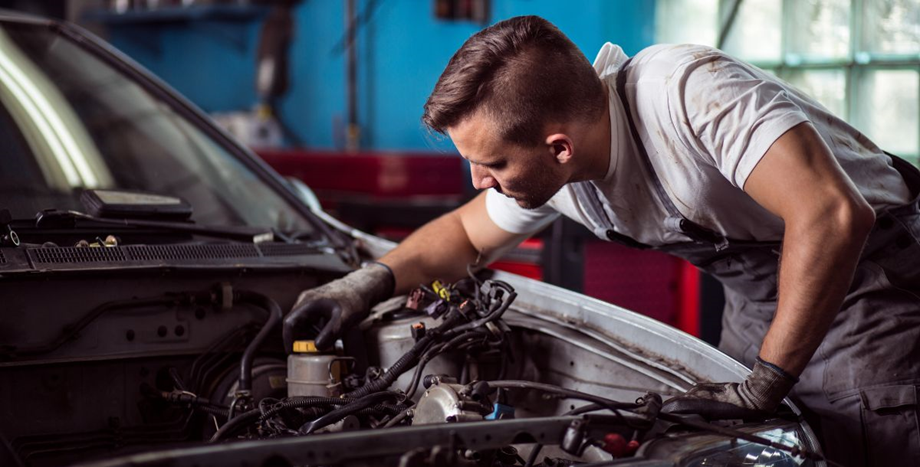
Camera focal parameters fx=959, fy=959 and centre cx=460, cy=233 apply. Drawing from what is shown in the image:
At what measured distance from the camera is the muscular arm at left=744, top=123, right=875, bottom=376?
155 centimetres

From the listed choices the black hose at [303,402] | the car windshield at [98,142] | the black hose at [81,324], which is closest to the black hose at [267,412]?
the black hose at [303,402]

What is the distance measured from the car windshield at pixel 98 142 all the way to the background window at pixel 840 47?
9.96 ft

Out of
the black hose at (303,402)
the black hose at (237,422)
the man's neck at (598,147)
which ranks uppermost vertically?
the man's neck at (598,147)

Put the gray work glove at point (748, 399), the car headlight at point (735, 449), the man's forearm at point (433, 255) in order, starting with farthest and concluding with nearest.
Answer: the man's forearm at point (433, 255) → the gray work glove at point (748, 399) → the car headlight at point (735, 449)

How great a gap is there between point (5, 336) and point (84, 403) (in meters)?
0.21

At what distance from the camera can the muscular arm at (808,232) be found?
1549 mm

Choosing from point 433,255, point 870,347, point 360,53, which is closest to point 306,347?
point 433,255

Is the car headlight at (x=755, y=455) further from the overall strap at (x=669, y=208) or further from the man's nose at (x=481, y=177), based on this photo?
the man's nose at (x=481, y=177)

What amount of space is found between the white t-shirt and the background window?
2.65 m

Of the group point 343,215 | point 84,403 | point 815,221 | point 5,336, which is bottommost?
point 343,215

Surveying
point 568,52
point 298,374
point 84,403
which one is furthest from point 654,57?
point 84,403

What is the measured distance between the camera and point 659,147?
1815 millimetres

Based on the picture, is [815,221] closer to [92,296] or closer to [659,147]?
[659,147]

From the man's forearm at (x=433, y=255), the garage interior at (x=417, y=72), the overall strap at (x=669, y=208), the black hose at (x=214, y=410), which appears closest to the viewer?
the overall strap at (x=669, y=208)
